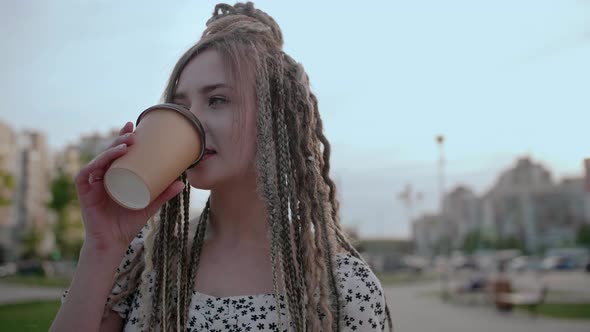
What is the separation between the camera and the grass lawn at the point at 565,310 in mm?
11729

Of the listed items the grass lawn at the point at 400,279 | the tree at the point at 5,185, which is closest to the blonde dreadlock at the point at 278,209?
the grass lawn at the point at 400,279

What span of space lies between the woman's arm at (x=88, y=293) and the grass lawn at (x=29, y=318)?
0.90 metres

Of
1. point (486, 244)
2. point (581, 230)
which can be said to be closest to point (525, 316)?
point (581, 230)

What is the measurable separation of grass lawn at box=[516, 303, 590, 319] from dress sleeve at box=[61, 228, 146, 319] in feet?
38.4

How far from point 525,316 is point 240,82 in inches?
489

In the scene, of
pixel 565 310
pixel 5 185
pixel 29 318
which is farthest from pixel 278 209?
pixel 5 185

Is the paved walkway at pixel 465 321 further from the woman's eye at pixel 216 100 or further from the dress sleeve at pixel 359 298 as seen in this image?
the woman's eye at pixel 216 100

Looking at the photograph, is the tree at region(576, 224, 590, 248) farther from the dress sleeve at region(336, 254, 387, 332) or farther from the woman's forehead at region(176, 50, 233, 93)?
the woman's forehead at region(176, 50, 233, 93)

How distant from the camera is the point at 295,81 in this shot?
5.73ft

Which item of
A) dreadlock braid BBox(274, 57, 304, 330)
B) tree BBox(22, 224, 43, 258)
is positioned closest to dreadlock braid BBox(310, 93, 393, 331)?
dreadlock braid BBox(274, 57, 304, 330)

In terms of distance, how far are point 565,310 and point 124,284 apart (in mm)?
13275

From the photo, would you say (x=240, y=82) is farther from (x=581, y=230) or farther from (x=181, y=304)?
(x=581, y=230)

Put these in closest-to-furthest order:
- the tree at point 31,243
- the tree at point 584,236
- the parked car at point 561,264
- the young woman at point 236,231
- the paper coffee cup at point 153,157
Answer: the paper coffee cup at point 153,157
the young woman at point 236,231
the parked car at point 561,264
the tree at point 31,243
the tree at point 584,236

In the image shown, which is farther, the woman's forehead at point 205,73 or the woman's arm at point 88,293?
the woman's forehead at point 205,73
